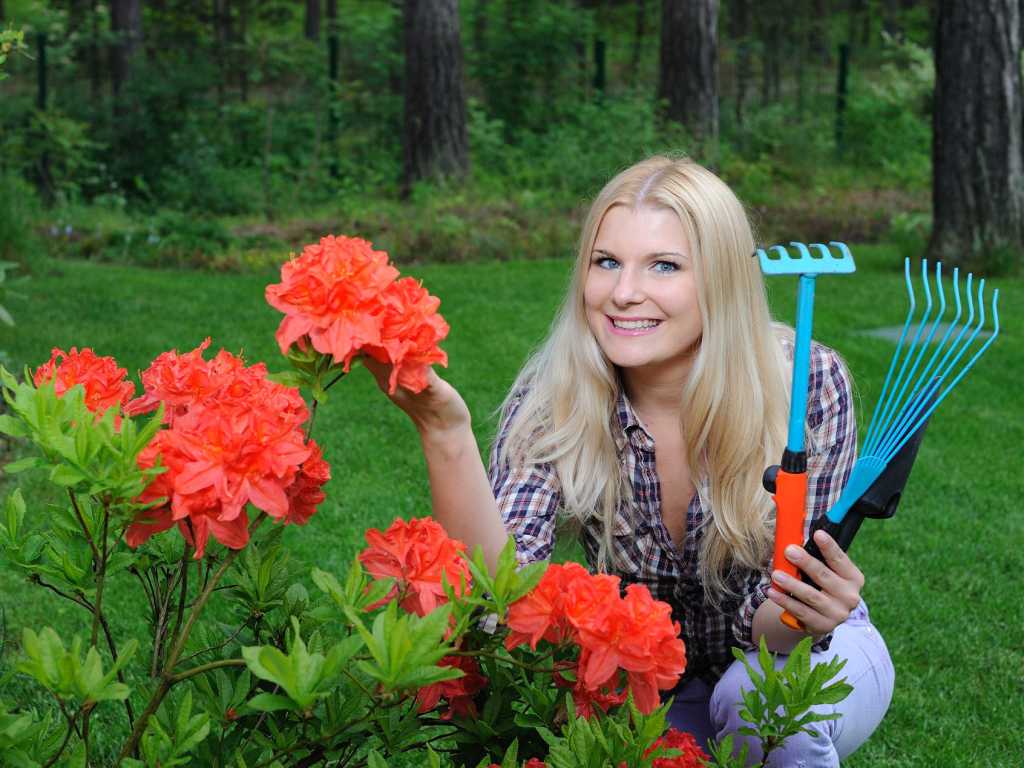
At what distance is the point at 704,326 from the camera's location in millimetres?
2146

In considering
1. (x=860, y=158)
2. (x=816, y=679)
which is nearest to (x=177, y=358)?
(x=816, y=679)

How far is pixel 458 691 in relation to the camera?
4.68 ft

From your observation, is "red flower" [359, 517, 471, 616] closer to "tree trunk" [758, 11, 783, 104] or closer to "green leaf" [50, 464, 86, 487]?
"green leaf" [50, 464, 86, 487]

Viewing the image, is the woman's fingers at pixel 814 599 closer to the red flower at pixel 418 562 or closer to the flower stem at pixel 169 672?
the red flower at pixel 418 562

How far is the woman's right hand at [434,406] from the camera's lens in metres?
1.46

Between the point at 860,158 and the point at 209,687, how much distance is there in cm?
1323

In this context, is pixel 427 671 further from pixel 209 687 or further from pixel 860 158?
pixel 860 158

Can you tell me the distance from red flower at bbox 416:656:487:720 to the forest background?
1420 mm

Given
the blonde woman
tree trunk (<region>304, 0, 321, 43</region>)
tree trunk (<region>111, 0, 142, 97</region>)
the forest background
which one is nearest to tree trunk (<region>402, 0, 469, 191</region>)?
the forest background

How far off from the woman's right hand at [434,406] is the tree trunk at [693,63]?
410 inches

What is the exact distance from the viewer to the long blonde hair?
2146mm

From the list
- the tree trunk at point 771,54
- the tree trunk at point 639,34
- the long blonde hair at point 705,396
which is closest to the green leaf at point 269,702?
the long blonde hair at point 705,396

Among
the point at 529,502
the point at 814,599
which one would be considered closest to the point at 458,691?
the point at 814,599

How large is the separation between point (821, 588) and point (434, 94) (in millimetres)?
9243
